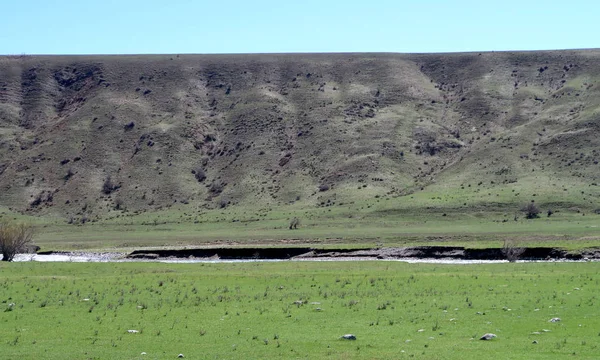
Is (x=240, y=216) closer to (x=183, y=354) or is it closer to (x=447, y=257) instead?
(x=447, y=257)

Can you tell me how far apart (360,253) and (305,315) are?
42778 millimetres

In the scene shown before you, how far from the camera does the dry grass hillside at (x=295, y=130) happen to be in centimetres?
12025

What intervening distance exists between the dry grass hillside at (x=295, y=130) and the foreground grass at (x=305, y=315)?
6528 cm

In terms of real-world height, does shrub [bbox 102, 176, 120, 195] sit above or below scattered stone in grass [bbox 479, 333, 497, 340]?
below

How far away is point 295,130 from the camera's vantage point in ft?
480

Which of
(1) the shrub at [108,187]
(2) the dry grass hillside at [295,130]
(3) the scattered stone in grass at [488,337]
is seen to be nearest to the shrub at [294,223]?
(2) the dry grass hillside at [295,130]

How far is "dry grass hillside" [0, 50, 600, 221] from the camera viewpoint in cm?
12025

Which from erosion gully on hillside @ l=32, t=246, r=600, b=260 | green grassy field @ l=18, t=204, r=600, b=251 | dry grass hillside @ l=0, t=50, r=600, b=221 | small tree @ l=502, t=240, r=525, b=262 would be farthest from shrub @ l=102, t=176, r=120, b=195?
small tree @ l=502, t=240, r=525, b=262

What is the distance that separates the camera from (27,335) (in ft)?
83.4

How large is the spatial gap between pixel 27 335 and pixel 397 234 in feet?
203

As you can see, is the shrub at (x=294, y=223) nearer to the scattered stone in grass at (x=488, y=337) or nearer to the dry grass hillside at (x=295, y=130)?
the dry grass hillside at (x=295, y=130)

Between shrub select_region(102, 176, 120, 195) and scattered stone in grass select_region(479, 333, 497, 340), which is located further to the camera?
shrub select_region(102, 176, 120, 195)

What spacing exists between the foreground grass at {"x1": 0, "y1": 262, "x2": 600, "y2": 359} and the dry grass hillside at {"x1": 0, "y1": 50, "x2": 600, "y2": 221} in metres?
65.3

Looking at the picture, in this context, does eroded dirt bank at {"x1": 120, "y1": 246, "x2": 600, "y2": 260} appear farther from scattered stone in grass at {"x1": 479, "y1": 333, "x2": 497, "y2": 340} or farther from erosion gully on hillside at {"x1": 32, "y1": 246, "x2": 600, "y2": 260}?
scattered stone in grass at {"x1": 479, "y1": 333, "x2": 497, "y2": 340}
